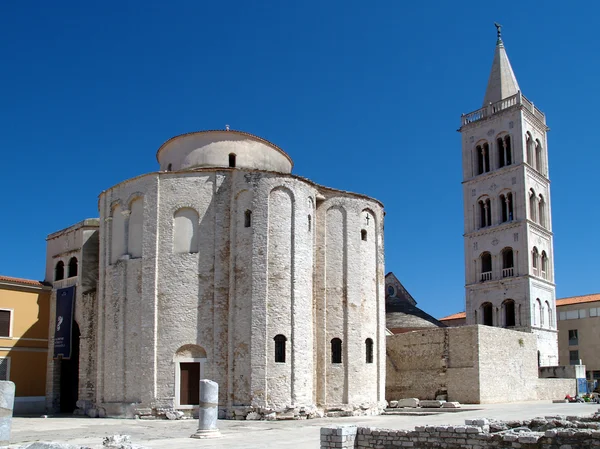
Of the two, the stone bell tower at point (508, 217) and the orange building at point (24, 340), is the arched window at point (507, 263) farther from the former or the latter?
the orange building at point (24, 340)

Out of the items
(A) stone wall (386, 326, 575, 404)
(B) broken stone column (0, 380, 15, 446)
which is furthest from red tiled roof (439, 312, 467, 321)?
(B) broken stone column (0, 380, 15, 446)

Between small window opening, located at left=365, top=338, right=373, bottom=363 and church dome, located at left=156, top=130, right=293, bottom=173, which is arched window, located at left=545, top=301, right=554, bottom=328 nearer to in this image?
small window opening, located at left=365, top=338, right=373, bottom=363

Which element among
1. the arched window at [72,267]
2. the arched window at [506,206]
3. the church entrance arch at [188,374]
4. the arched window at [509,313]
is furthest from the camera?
the arched window at [506,206]

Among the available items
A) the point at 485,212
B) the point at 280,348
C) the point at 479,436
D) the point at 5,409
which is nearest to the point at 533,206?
the point at 485,212

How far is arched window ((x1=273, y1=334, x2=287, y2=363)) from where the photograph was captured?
2614 centimetres

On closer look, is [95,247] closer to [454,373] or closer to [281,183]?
[281,183]

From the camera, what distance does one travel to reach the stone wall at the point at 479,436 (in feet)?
39.1

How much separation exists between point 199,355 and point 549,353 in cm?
3531

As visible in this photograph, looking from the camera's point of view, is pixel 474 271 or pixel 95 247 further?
pixel 474 271

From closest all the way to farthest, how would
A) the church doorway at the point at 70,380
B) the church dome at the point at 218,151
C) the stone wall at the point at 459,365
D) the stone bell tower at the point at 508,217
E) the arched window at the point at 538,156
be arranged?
the church dome at the point at 218,151, the stone wall at the point at 459,365, the church doorway at the point at 70,380, the stone bell tower at the point at 508,217, the arched window at the point at 538,156

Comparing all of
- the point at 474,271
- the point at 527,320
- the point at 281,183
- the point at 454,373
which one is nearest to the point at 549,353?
the point at 527,320

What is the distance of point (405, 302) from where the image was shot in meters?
46.8

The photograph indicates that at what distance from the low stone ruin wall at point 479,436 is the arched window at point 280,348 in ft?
39.3

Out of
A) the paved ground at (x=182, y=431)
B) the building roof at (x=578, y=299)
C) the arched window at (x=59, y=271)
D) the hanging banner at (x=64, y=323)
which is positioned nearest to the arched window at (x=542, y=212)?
the building roof at (x=578, y=299)
